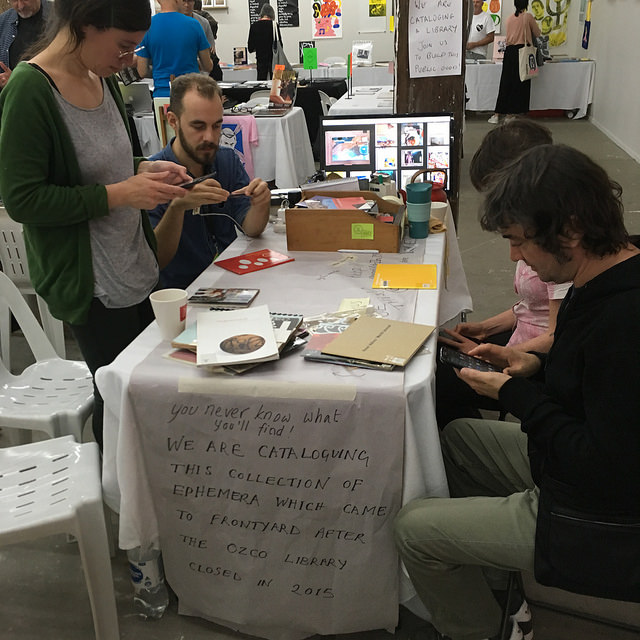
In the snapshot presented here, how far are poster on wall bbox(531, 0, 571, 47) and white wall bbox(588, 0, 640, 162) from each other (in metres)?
0.82

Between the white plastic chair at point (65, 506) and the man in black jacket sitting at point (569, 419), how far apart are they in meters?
0.66

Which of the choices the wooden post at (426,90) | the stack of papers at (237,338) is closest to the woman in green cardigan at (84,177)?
the stack of papers at (237,338)

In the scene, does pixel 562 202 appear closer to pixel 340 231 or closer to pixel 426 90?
pixel 340 231

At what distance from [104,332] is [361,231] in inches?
31.2

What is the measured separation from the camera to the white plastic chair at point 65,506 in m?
1.33

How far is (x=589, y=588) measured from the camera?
1.15m

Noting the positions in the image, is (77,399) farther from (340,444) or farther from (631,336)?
(631,336)

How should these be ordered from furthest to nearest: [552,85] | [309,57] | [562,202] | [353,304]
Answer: [552,85], [309,57], [353,304], [562,202]

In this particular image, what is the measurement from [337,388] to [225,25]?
9935mm

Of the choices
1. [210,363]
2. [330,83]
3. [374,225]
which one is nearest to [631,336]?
[210,363]

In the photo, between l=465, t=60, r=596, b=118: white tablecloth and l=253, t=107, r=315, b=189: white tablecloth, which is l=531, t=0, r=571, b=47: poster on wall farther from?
l=253, t=107, r=315, b=189: white tablecloth

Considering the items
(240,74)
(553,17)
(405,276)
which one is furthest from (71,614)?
(553,17)

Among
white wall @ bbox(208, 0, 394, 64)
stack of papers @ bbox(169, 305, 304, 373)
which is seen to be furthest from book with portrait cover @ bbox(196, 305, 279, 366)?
white wall @ bbox(208, 0, 394, 64)

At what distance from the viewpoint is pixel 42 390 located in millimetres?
1855
